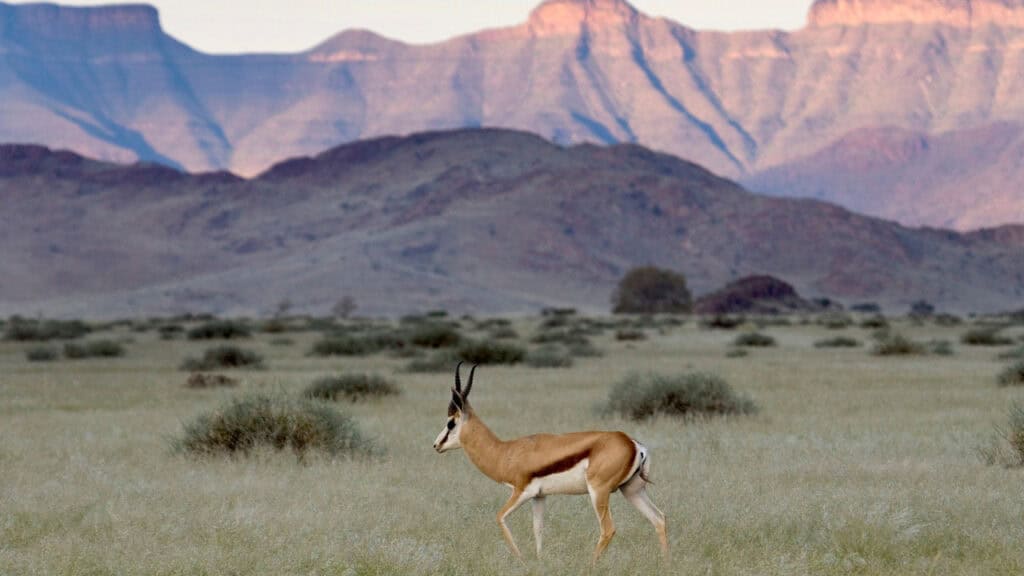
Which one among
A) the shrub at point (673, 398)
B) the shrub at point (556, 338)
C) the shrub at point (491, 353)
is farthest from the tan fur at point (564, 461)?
the shrub at point (556, 338)

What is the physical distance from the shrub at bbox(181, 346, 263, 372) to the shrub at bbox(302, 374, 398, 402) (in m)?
8.79

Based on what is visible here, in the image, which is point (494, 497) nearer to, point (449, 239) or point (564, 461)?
point (564, 461)

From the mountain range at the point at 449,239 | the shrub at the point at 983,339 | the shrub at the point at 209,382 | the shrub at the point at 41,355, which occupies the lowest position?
the shrub at the point at 983,339

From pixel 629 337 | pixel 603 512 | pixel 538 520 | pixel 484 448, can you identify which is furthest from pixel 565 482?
pixel 629 337

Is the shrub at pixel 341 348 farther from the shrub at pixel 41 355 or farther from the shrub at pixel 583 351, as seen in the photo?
the shrub at pixel 41 355

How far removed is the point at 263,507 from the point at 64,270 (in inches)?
4400

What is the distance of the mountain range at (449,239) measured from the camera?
10681cm

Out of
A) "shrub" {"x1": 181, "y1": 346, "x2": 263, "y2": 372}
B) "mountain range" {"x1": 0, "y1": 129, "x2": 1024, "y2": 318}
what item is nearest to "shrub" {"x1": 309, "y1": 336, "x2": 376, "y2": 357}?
"shrub" {"x1": 181, "y1": 346, "x2": 263, "y2": 372}

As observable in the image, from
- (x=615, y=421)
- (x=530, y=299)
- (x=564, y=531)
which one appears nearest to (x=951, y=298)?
(x=530, y=299)

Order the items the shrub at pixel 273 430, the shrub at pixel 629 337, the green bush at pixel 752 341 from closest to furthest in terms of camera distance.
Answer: the shrub at pixel 273 430 < the green bush at pixel 752 341 < the shrub at pixel 629 337

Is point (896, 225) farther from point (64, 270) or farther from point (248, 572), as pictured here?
point (248, 572)

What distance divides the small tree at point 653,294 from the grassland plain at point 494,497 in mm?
61989

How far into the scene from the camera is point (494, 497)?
499 inches

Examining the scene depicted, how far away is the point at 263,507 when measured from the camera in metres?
11.8
